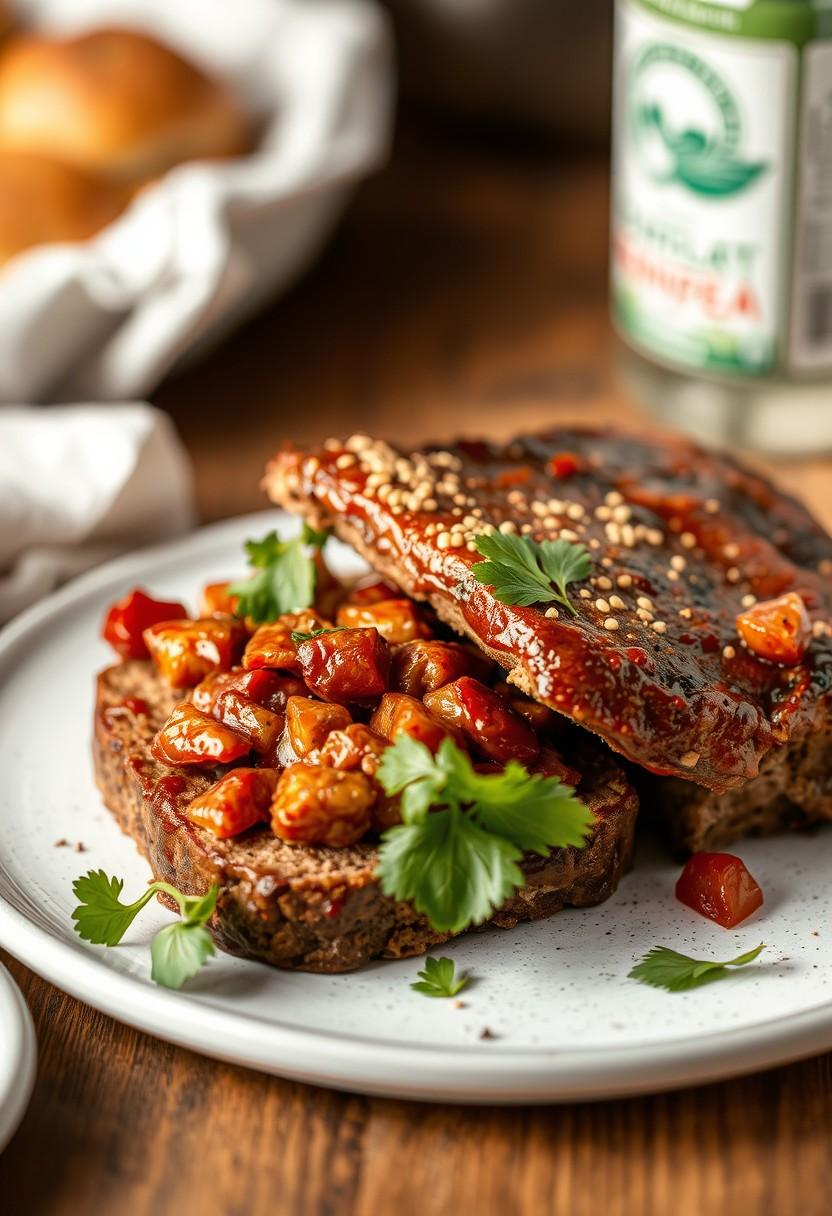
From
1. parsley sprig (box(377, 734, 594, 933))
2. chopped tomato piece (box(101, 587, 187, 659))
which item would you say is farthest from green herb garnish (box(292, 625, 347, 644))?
chopped tomato piece (box(101, 587, 187, 659))

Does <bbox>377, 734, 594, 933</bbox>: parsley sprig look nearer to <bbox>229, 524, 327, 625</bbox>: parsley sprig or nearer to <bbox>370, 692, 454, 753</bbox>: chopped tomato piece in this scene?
<bbox>370, 692, 454, 753</bbox>: chopped tomato piece

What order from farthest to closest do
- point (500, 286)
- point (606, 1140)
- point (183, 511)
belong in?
point (500, 286) < point (183, 511) < point (606, 1140)

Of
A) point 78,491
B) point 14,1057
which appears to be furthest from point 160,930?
point 78,491

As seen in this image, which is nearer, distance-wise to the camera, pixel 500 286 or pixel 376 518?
pixel 376 518

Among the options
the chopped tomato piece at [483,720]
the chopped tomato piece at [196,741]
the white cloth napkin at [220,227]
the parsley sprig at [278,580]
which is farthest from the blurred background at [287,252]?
the chopped tomato piece at [483,720]

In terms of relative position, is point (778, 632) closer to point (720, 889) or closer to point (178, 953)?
point (720, 889)

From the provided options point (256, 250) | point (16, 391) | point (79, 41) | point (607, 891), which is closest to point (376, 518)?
point (607, 891)

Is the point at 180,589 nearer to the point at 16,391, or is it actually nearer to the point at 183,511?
the point at 183,511

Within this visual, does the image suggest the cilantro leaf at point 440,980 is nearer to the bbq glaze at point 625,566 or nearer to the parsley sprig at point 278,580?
the bbq glaze at point 625,566
